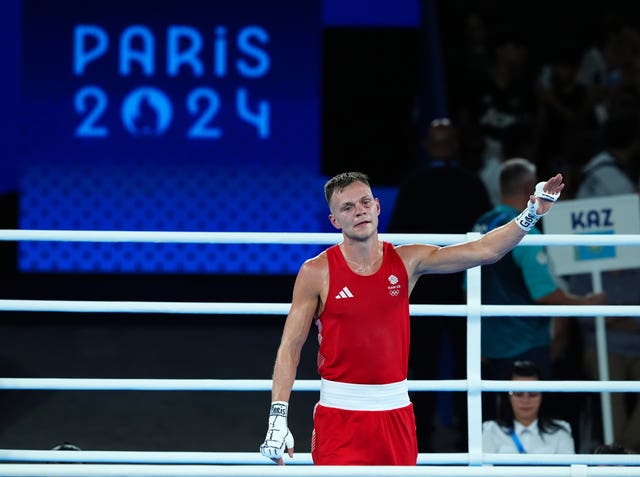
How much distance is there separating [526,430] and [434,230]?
133 cm

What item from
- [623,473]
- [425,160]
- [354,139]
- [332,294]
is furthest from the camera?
[354,139]

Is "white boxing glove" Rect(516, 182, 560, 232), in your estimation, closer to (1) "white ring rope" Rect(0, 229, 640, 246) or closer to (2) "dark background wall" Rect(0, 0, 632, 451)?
(1) "white ring rope" Rect(0, 229, 640, 246)

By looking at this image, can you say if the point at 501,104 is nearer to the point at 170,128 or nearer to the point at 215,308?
the point at 170,128

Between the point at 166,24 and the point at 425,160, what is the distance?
2591 mm

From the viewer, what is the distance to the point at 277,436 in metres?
3.63

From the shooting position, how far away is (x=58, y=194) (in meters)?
9.96

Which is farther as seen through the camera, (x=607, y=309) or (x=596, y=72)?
(x=596, y=72)

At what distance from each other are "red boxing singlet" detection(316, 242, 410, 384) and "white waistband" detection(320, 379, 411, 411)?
2 centimetres

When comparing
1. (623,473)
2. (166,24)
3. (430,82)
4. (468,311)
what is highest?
(166,24)

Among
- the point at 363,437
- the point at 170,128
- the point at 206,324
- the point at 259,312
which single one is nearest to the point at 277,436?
the point at 363,437

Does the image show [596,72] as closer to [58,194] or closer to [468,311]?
[58,194]

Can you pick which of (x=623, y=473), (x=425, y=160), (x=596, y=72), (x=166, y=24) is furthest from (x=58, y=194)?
(x=623, y=473)

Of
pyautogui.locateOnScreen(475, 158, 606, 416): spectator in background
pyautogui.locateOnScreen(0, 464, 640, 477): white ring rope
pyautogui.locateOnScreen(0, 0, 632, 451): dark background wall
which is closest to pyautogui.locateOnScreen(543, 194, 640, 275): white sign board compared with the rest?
pyautogui.locateOnScreen(475, 158, 606, 416): spectator in background

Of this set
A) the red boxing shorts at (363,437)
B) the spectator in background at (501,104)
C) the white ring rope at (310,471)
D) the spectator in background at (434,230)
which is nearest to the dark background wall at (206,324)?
the spectator in background at (501,104)
